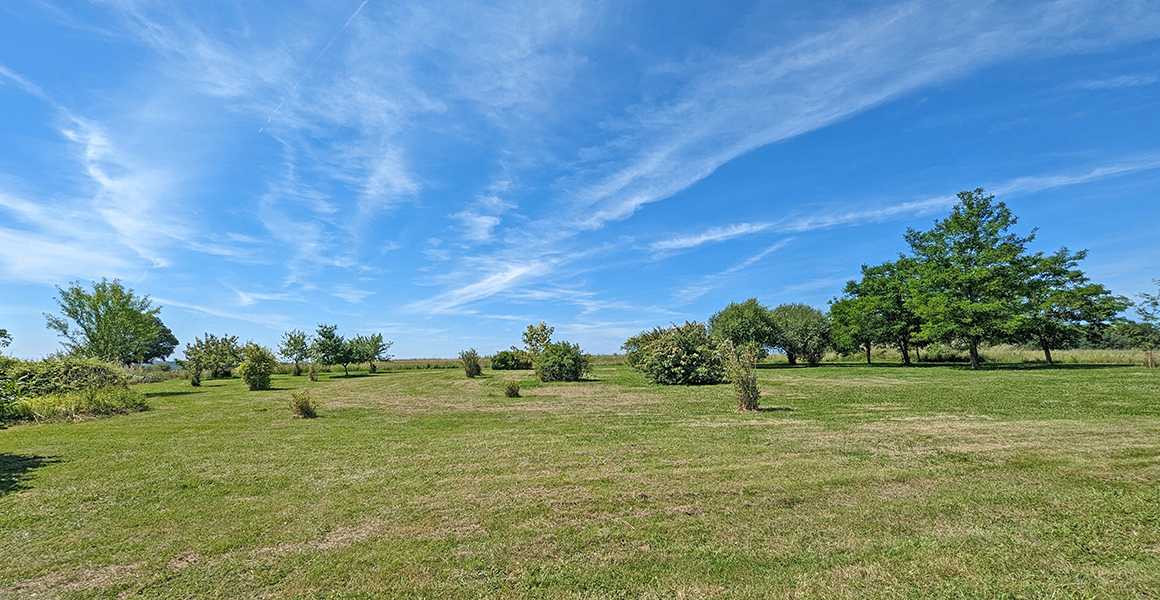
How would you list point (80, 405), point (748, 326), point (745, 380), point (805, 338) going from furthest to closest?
point (805, 338), point (748, 326), point (80, 405), point (745, 380)

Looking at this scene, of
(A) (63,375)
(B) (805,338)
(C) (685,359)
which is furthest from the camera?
(B) (805,338)

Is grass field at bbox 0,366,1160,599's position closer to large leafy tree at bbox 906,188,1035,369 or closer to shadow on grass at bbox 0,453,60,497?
shadow on grass at bbox 0,453,60,497

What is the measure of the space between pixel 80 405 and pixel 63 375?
516 centimetres

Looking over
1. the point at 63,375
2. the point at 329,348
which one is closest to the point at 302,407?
the point at 63,375

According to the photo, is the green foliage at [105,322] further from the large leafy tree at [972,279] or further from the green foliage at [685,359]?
the large leafy tree at [972,279]

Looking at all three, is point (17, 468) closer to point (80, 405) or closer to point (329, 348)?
point (80, 405)

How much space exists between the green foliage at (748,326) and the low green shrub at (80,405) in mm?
36279

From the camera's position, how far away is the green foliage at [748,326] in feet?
135

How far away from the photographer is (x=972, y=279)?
34125 millimetres

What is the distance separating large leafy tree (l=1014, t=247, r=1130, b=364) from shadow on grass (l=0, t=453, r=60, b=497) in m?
44.4

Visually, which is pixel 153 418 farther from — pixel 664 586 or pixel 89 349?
pixel 89 349

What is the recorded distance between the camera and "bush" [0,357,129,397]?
1747 centimetres

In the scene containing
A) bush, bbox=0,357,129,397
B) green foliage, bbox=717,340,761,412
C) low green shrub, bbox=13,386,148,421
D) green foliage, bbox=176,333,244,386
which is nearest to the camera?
green foliage, bbox=717,340,761,412

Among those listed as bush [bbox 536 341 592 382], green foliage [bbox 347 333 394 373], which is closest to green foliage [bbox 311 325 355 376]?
green foliage [bbox 347 333 394 373]
